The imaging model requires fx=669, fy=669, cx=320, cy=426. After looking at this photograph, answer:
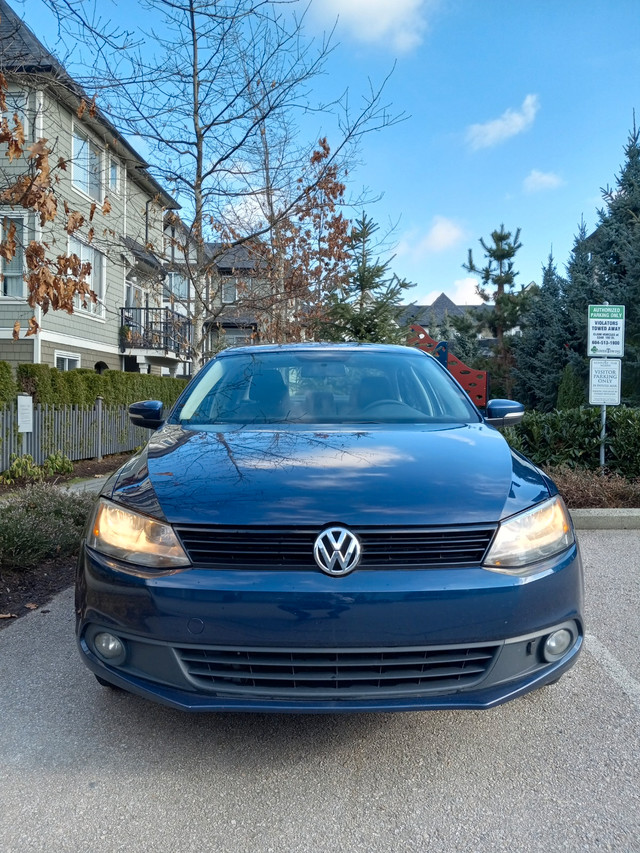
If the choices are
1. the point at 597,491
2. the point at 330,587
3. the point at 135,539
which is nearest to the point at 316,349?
the point at 135,539

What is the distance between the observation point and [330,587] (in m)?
2.15

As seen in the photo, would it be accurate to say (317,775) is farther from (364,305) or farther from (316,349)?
(364,305)

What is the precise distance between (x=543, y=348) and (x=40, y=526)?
2139cm

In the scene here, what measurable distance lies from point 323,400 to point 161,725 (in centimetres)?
182

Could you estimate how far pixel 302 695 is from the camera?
85.8 inches

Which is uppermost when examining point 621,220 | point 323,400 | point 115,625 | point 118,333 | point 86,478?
point 621,220

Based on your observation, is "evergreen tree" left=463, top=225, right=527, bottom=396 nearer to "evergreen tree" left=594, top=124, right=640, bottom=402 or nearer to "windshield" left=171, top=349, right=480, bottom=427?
"evergreen tree" left=594, top=124, right=640, bottom=402

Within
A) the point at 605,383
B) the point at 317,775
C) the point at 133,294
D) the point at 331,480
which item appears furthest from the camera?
the point at 133,294

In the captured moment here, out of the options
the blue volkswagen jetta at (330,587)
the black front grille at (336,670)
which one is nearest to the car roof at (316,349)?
the blue volkswagen jetta at (330,587)

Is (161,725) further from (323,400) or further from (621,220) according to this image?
(621,220)

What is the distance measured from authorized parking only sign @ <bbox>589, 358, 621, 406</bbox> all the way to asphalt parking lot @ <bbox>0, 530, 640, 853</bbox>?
4.95 meters

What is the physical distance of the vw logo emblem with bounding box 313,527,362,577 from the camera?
2.20m

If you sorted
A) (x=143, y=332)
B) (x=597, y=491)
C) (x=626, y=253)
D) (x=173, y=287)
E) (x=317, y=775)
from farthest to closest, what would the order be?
(x=143, y=332), (x=626, y=253), (x=173, y=287), (x=597, y=491), (x=317, y=775)

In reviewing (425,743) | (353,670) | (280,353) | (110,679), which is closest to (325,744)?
(425,743)
